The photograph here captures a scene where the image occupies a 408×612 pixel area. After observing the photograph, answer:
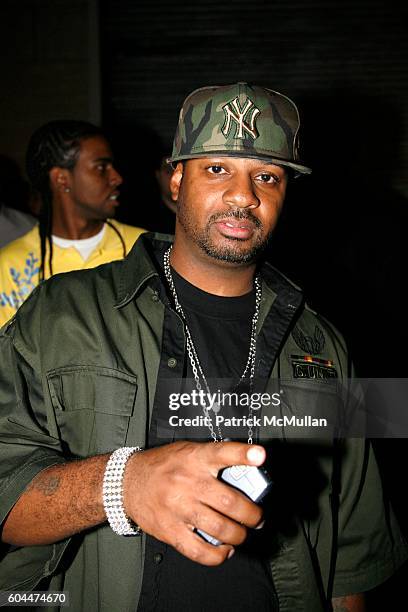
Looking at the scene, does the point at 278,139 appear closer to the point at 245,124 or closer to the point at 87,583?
the point at 245,124

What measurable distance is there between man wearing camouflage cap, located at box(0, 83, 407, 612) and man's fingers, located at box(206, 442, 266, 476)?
16 cm

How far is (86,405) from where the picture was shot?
5.93ft

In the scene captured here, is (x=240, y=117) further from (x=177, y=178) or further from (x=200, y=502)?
(x=200, y=502)

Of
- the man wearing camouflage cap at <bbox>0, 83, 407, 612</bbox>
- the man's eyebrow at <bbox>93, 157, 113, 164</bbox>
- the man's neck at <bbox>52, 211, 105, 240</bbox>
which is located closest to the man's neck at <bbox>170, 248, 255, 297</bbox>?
the man wearing camouflage cap at <bbox>0, 83, 407, 612</bbox>

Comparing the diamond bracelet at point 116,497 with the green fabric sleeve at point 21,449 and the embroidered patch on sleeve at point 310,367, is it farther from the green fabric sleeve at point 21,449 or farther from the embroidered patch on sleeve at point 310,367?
the embroidered patch on sleeve at point 310,367

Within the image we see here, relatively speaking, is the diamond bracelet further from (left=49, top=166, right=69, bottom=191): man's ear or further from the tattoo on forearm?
(left=49, top=166, right=69, bottom=191): man's ear

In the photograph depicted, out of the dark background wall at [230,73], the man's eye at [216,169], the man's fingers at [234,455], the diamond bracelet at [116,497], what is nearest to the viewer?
the man's fingers at [234,455]

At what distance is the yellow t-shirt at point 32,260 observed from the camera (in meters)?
3.56

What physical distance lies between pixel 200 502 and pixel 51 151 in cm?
344

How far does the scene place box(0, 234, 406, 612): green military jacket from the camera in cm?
176

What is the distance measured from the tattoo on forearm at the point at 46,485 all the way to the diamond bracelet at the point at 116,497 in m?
0.17

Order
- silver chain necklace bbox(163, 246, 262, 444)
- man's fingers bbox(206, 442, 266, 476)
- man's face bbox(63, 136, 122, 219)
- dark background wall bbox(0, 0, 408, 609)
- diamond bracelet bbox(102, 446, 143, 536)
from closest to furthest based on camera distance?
1. man's fingers bbox(206, 442, 266, 476)
2. diamond bracelet bbox(102, 446, 143, 536)
3. silver chain necklace bbox(163, 246, 262, 444)
4. man's face bbox(63, 136, 122, 219)
5. dark background wall bbox(0, 0, 408, 609)

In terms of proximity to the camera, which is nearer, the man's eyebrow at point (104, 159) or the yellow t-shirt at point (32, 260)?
the yellow t-shirt at point (32, 260)

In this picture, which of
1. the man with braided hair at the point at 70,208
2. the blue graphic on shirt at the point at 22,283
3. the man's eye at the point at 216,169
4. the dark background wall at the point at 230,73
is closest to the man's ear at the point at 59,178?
the man with braided hair at the point at 70,208
